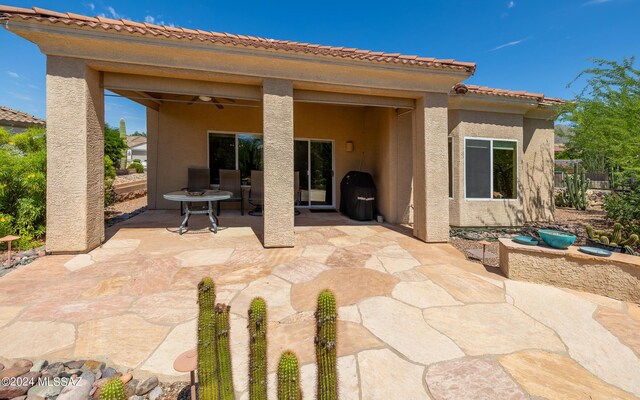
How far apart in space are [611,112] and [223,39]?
30.0 ft

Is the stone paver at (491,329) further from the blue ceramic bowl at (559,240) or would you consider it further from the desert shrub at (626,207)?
the desert shrub at (626,207)

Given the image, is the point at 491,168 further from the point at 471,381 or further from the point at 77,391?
the point at 77,391

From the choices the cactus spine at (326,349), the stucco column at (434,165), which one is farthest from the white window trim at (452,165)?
the cactus spine at (326,349)

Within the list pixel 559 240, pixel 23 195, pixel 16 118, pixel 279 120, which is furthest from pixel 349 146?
pixel 16 118

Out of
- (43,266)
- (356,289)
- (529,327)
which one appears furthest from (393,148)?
(43,266)

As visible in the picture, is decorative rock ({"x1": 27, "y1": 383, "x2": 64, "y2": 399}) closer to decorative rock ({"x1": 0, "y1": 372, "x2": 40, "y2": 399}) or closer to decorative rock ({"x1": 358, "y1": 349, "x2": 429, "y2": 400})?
decorative rock ({"x1": 0, "y1": 372, "x2": 40, "y2": 399})

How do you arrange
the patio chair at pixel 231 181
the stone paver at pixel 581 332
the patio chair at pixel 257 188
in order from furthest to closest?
the patio chair at pixel 231 181 < the patio chair at pixel 257 188 < the stone paver at pixel 581 332

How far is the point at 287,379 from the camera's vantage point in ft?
4.69

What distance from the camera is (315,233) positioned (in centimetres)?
727

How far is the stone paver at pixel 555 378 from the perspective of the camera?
89.7 inches

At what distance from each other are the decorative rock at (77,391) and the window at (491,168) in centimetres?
918

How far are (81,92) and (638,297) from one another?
1004 centimetres

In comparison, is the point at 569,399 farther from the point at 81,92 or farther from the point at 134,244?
the point at 81,92

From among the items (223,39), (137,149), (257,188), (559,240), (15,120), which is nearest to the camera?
(559,240)
